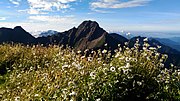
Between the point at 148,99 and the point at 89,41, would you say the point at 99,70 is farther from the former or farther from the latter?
the point at 89,41

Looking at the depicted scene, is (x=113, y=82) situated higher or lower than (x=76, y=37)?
higher

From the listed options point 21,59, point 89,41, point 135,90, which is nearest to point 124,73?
point 135,90

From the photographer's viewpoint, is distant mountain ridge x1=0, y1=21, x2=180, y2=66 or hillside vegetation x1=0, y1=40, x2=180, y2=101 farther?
distant mountain ridge x1=0, y1=21, x2=180, y2=66

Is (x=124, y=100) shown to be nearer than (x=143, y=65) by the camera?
Yes

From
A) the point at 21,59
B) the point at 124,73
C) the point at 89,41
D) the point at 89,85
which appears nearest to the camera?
the point at 89,85

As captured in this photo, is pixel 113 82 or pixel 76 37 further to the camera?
pixel 76 37

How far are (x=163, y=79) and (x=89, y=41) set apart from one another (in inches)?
5438

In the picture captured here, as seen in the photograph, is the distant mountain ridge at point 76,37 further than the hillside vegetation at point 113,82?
Yes

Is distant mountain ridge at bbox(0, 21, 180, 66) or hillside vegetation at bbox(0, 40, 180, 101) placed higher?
hillside vegetation at bbox(0, 40, 180, 101)

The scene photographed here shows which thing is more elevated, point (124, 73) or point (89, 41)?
point (124, 73)

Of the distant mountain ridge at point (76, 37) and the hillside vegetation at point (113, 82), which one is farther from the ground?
the hillside vegetation at point (113, 82)

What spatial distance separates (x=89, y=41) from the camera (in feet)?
484

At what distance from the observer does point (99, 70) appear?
930 cm

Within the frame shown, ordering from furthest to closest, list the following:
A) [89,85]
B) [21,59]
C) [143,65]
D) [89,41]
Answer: [89,41] → [21,59] → [143,65] → [89,85]
